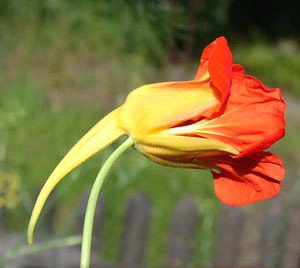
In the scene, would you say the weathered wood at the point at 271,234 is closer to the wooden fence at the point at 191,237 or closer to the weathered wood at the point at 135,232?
the wooden fence at the point at 191,237

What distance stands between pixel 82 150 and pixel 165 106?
111mm

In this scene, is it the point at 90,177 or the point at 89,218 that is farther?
the point at 90,177

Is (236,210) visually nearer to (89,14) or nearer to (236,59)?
(89,14)

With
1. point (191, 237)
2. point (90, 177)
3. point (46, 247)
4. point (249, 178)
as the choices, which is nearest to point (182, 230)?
point (191, 237)

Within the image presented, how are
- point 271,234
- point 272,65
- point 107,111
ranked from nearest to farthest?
point 271,234 < point 107,111 < point 272,65

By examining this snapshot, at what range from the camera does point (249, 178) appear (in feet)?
2.64

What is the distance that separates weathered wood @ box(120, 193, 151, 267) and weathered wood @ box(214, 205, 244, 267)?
0.32 metres

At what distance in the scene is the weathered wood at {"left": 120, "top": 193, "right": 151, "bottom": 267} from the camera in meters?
2.70

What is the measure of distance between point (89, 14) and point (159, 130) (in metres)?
4.70

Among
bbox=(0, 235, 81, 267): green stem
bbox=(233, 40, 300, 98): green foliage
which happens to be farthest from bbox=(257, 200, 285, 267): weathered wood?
bbox=(233, 40, 300, 98): green foliage

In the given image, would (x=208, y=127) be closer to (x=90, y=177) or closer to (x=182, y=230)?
(x=182, y=230)

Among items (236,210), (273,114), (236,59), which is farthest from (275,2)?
(273,114)

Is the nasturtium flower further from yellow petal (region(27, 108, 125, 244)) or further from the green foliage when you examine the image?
the green foliage

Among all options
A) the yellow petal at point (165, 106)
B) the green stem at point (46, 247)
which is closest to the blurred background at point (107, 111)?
the green stem at point (46, 247)
